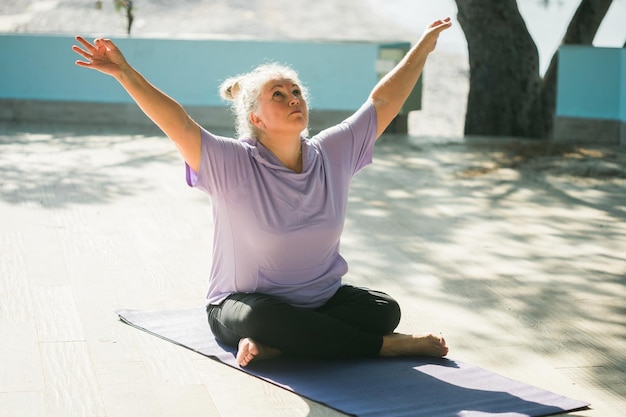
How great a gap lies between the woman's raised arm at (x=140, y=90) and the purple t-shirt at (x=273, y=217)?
9 cm

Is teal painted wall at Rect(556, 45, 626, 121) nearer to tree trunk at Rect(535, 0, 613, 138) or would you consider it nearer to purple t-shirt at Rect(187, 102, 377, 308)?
tree trunk at Rect(535, 0, 613, 138)

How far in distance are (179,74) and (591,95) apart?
139 inches

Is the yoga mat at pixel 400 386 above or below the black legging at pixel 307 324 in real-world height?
below

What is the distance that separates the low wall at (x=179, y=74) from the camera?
9016mm

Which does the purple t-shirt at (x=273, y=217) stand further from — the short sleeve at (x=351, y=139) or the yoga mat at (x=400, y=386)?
the yoga mat at (x=400, y=386)

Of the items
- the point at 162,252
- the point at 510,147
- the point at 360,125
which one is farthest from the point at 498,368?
the point at 510,147

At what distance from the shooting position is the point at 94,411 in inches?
108

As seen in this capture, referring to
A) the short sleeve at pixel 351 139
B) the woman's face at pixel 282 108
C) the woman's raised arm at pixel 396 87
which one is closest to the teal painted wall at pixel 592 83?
the woman's raised arm at pixel 396 87

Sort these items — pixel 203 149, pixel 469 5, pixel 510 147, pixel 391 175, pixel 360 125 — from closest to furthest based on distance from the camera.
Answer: pixel 203 149, pixel 360 125, pixel 391 175, pixel 510 147, pixel 469 5

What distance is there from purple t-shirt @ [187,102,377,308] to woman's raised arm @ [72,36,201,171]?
90mm

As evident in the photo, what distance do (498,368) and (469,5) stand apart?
20.0 ft

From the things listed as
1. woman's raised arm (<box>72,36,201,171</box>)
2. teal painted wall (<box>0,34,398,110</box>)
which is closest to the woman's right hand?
woman's raised arm (<box>72,36,201,171</box>)

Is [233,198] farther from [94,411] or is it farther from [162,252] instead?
[162,252]

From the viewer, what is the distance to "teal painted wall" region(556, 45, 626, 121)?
8227 millimetres
